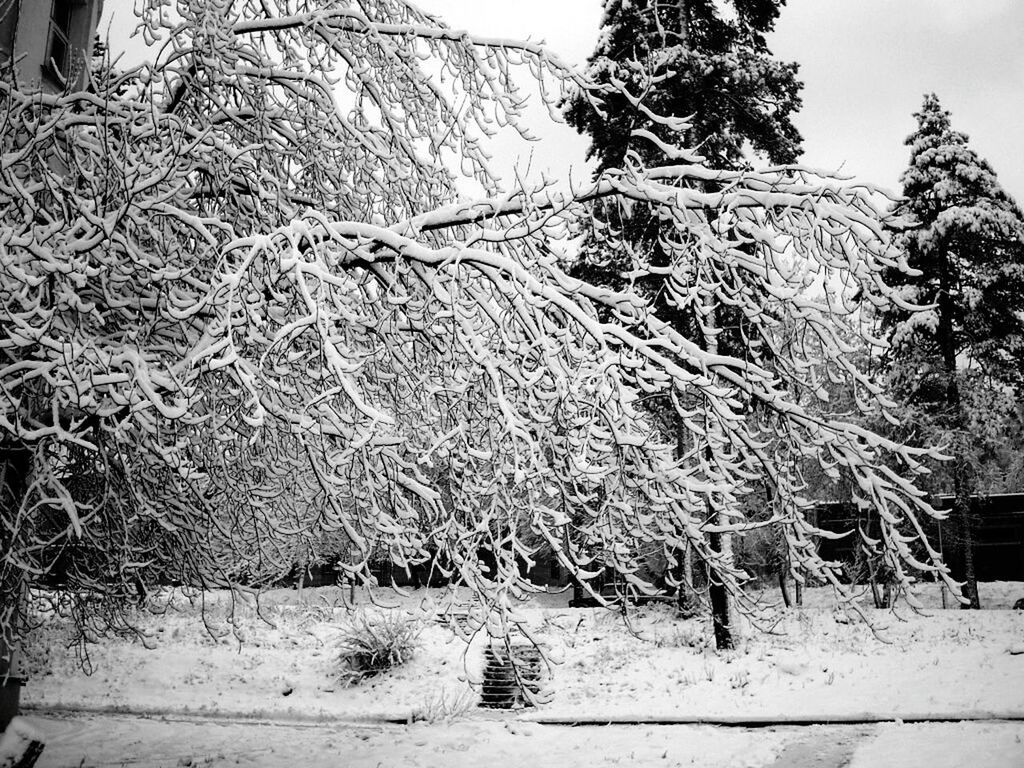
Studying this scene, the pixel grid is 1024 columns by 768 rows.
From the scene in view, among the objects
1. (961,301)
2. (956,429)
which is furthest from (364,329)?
(961,301)

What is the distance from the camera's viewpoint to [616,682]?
12.2 meters

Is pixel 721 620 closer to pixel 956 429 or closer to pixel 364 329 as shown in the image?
pixel 956 429

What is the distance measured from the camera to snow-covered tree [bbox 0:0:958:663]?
354 cm

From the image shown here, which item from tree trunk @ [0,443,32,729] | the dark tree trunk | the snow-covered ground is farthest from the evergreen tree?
tree trunk @ [0,443,32,729]

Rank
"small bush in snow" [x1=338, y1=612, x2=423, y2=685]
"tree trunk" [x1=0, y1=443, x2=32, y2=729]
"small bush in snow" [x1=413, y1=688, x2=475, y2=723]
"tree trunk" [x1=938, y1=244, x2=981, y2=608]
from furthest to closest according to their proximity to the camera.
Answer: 1. "tree trunk" [x1=938, y1=244, x2=981, y2=608]
2. "small bush in snow" [x1=338, y1=612, x2=423, y2=685]
3. "small bush in snow" [x1=413, y1=688, x2=475, y2=723]
4. "tree trunk" [x1=0, y1=443, x2=32, y2=729]

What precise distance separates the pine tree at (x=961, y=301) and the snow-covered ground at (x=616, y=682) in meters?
5.13

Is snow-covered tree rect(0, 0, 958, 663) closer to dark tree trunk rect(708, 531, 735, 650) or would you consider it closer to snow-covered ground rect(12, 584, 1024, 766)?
Result: snow-covered ground rect(12, 584, 1024, 766)

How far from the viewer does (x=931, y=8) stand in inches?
529

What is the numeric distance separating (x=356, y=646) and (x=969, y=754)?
9.97 metres

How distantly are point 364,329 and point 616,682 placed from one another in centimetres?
916

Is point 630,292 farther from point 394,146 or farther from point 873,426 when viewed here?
point 873,426

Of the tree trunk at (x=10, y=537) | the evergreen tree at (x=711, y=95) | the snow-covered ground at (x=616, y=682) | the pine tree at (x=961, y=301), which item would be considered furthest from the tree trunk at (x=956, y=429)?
the tree trunk at (x=10, y=537)

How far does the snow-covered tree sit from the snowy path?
3.69m

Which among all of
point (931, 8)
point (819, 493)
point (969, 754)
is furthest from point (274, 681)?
point (931, 8)
